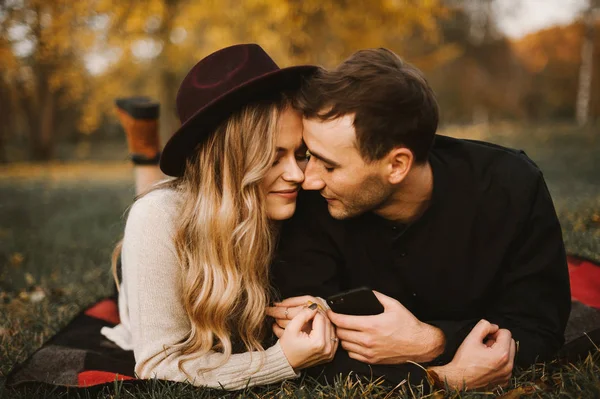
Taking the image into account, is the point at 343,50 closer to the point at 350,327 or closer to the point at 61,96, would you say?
the point at 350,327

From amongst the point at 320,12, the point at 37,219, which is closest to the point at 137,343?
the point at 37,219

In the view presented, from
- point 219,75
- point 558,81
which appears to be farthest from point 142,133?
point 558,81

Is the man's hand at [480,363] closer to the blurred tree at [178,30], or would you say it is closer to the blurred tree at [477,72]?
the blurred tree at [178,30]

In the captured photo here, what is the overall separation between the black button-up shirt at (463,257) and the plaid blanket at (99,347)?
29 centimetres

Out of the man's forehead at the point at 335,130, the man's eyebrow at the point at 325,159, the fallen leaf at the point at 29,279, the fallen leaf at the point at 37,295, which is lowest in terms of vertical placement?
the fallen leaf at the point at 29,279

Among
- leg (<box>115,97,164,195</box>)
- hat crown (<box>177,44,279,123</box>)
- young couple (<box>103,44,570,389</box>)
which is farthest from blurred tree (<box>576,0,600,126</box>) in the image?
hat crown (<box>177,44,279,123</box>)

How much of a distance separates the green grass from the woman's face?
33.7 inches

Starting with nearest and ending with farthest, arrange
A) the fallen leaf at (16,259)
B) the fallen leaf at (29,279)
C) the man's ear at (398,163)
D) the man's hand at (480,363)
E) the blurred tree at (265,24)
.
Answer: the man's hand at (480,363)
the man's ear at (398,163)
the fallen leaf at (29,279)
the fallen leaf at (16,259)
the blurred tree at (265,24)

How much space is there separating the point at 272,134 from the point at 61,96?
2255 centimetres

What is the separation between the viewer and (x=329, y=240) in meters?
2.76

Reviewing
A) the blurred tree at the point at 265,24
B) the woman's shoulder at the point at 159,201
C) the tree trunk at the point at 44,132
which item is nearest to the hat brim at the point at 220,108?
the woman's shoulder at the point at 159,201

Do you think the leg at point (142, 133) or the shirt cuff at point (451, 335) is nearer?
the shirt cuff at point (451, 335)

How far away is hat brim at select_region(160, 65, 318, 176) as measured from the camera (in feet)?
7.79

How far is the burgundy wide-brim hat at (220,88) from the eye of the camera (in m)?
2.40
